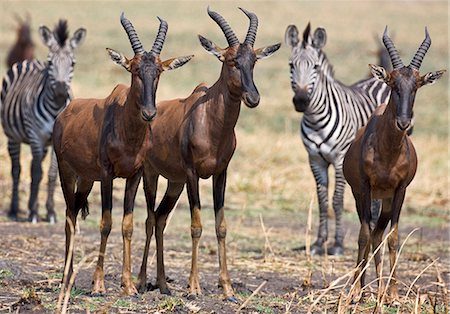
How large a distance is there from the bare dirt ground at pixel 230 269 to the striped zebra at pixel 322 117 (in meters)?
0.71

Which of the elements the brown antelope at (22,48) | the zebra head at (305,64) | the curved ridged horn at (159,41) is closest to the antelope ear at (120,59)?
the curved ridged horn at (159,41)

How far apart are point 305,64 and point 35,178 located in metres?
4.23

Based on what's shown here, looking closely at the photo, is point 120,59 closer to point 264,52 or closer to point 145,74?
point 145,74

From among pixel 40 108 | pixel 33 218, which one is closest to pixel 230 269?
pixel 33 218

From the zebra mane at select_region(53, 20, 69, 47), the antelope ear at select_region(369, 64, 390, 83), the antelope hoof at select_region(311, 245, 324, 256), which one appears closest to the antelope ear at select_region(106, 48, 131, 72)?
the antelope ear at select_region(369, 64, 390, 83)

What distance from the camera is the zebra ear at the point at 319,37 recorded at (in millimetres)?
13992

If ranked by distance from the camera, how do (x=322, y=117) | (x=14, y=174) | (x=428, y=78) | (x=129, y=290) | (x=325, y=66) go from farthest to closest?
(x=14, y=174)
(x=325, y=66)
(x=322, y=117)
(x=428, y=78)
(x=129, y=290)

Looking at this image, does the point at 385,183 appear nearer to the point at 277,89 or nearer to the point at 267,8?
the point at 277,89

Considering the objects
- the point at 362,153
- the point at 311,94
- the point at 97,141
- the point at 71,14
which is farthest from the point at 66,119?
the point at 71,14

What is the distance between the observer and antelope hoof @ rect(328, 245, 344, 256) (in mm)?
13325

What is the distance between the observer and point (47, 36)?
51.2ft

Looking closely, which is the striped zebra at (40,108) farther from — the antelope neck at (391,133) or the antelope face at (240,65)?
the antelope neck at (391,133)

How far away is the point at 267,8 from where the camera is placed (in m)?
61.2

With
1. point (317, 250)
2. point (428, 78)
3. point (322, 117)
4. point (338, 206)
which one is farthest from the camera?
point (322, 117)
